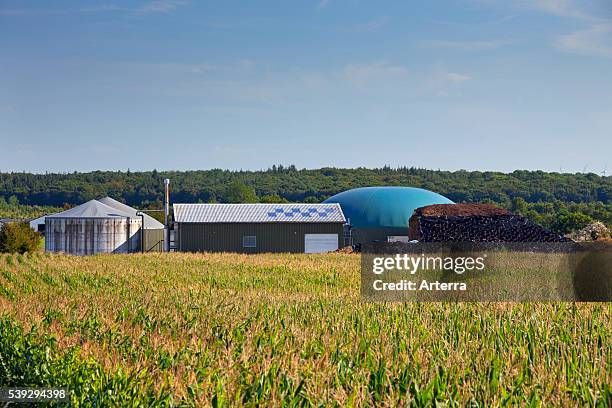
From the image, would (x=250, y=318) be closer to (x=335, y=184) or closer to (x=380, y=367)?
(x=380, y=367)

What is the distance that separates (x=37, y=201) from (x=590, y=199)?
3929 inches

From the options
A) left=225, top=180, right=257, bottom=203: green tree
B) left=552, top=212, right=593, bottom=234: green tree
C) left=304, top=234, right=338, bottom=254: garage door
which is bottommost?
left=304, top=234, right=338, bottom=254: garage door

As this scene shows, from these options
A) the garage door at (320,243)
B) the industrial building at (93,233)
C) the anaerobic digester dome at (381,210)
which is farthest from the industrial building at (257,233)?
the anaerobic digester dome at (381,210)

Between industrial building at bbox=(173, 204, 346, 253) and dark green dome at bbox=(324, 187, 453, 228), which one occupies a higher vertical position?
dark green dome at bbox=(324, 187, 453, 228)

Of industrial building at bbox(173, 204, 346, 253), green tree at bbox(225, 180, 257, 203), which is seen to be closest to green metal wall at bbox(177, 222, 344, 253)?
industrial building at bbox(173, 204, 346, 253)

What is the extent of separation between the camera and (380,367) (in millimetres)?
8898

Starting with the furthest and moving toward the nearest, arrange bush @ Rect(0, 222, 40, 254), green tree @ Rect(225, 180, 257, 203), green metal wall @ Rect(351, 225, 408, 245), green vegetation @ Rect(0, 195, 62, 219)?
green tree @ Rect(225, 180, 257, 203), green vegetation @ Rect(0, 195, 62, 219), green metal wall @ Rect(351, 225, 408, 245), bush @ Rect(0, 222, 40, 254)

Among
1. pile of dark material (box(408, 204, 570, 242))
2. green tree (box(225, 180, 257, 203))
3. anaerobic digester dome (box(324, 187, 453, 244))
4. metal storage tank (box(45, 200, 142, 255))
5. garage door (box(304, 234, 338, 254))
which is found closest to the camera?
pile of dark material (box(408, 204, 570, 242))

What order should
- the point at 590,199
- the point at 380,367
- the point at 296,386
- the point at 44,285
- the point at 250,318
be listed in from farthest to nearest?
the point at 590,199 < the point at 44,285 < the point at 250,318 < the point at 380,367 < the point at 296,386

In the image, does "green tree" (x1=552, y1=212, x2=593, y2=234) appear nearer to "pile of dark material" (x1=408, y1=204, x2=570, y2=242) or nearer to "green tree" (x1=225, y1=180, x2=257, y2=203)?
"pile of dark material" (x1=408, y1=204, x2=570, y2=242)

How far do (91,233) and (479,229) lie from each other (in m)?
26.9

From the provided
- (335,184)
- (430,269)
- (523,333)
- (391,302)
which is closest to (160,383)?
(523,333)

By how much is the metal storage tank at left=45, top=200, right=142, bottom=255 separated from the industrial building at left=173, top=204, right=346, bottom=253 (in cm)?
483

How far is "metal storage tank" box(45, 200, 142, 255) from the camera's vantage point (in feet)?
180
